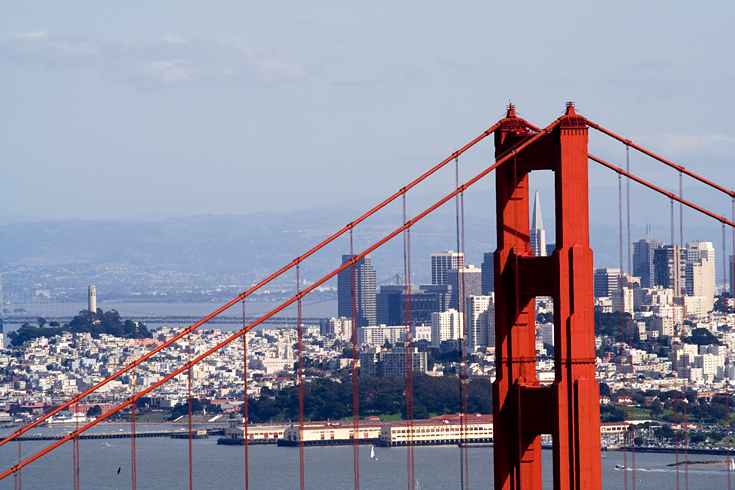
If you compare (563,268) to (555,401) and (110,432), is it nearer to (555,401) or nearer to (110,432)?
(555,401)

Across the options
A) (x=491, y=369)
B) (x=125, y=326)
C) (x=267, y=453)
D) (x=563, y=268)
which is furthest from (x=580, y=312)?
(x=125, y=326)

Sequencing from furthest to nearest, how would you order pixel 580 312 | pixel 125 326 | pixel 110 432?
1. pixel 125 326
2. pixel 110 432
3. pixel 580 312

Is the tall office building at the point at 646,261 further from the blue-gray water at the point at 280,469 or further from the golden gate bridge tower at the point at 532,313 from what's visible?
the golden gate bridge tower at the point at 532,313

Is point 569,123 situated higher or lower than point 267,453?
higher

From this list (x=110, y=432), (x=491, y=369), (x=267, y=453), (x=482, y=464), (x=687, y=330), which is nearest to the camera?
(x=482, y=464)

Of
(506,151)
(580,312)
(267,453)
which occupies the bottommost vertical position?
(267,453)

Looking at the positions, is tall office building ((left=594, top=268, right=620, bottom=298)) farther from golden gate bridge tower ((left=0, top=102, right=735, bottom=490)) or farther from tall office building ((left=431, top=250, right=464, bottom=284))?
golden gate bridge tower ((left=0, top=102, right=735, bottom=490))

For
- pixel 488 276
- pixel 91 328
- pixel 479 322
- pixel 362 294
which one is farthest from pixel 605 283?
pixel 91 328

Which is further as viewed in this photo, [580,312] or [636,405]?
[636,405]
